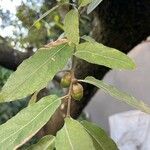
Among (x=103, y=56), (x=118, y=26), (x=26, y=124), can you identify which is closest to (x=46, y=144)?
(x=26, y=124)

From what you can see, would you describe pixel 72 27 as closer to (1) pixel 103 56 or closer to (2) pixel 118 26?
(1) pixel 103 56

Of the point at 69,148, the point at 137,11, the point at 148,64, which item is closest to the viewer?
the point at 69,148

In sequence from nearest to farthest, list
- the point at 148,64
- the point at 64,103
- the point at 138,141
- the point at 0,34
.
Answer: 1. the point at 64,103
2. the point at 0,34
3. the point at 138,141
4. the point at 148,64

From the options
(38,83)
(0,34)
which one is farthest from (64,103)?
(0,34)

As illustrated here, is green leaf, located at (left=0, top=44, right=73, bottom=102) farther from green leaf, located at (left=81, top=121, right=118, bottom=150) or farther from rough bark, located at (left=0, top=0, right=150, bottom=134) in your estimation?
rough bark, located at (left=0, top=0, right=150, bottom=134)

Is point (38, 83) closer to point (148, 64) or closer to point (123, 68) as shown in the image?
point (123, 68)

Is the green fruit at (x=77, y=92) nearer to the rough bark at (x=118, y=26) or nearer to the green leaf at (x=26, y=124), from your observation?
the green leaf at (x=26, y=124)
